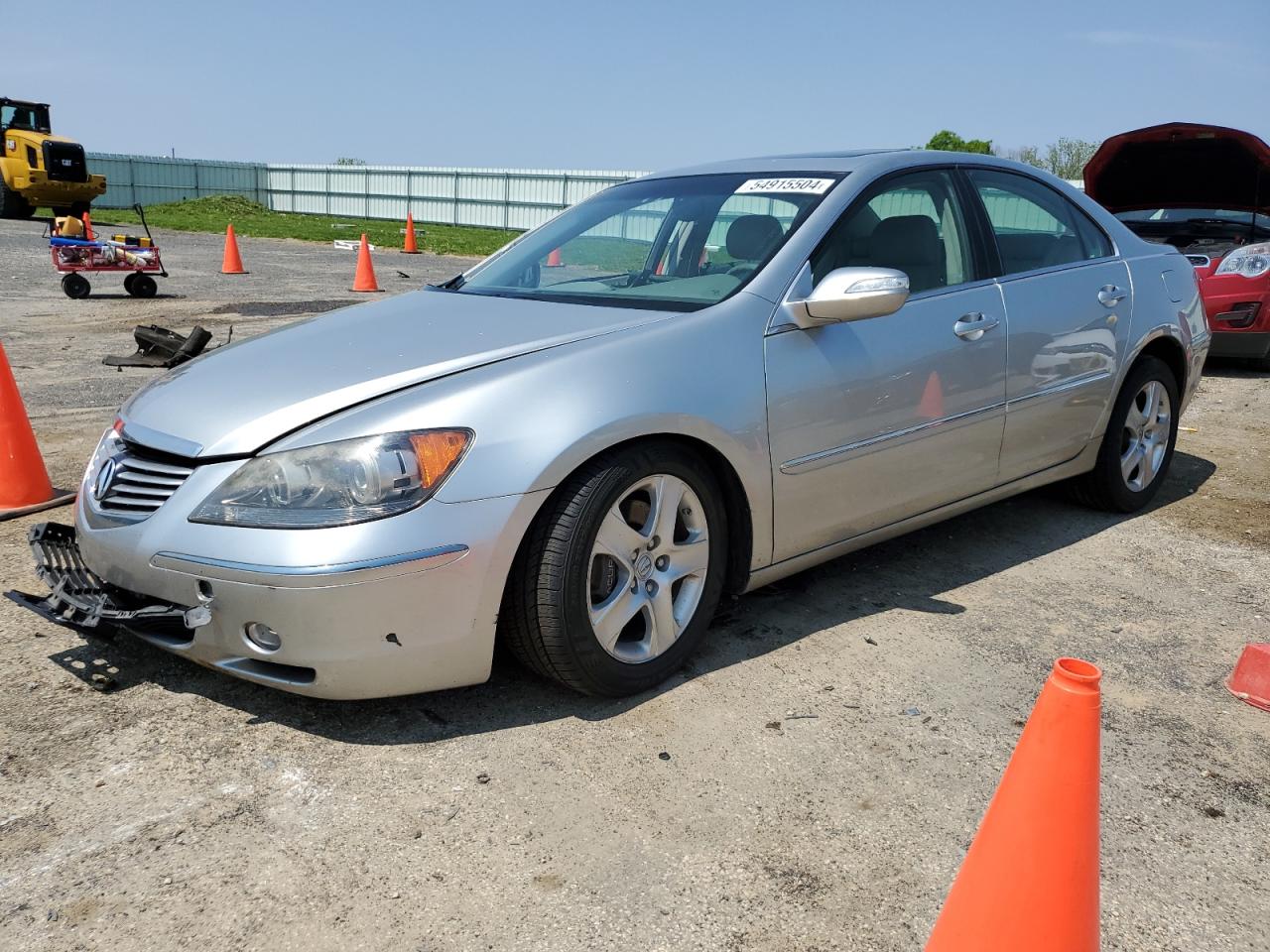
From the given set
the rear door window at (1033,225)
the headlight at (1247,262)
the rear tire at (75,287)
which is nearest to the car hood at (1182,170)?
the headlight at (1247,262)

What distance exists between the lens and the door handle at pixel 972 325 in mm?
3816

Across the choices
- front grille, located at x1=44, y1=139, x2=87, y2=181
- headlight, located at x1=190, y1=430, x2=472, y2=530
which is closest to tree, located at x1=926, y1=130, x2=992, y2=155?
front grille, located at x1=44, y1=139, x2=87, y2=181

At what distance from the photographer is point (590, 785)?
2.66 m

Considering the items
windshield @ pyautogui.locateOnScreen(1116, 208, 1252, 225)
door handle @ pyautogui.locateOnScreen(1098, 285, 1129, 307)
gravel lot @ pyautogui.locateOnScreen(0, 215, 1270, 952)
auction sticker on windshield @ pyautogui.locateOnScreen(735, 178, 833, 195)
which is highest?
windshield @ pyautogui.locateOnScreen(1116, 208, 1252, 225)

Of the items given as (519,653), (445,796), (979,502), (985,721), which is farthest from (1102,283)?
(445,796)

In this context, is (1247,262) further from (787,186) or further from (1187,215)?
(787,186)

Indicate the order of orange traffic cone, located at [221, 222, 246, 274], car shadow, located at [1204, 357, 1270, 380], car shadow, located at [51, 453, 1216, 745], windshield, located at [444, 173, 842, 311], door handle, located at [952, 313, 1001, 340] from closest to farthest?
car shadow, located at [51, 453, 1216, 745] → windshield, located at [444, 173, 842, 311] → door handle, located at [952, 313, 1001, 340] → car shadow, located at [1204, 357, 1270, 380] → orange traffic cone, located at [221, 222, 246, 274]

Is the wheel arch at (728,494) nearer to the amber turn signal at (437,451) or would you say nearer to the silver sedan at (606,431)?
the silver sedan at (606,431)

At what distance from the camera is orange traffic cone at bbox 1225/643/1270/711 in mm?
A: 3170

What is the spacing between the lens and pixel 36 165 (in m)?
26.8

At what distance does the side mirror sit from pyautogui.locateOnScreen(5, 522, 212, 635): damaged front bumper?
1934 mm

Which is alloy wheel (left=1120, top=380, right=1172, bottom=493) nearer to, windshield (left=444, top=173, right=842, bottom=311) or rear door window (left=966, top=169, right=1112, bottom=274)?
rear door window (left=966, top=169, right=1112, bottom=274)

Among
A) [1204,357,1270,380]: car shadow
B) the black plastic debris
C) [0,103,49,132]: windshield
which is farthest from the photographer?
[0,103,49,132]: windshield

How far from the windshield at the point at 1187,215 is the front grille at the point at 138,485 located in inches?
340
